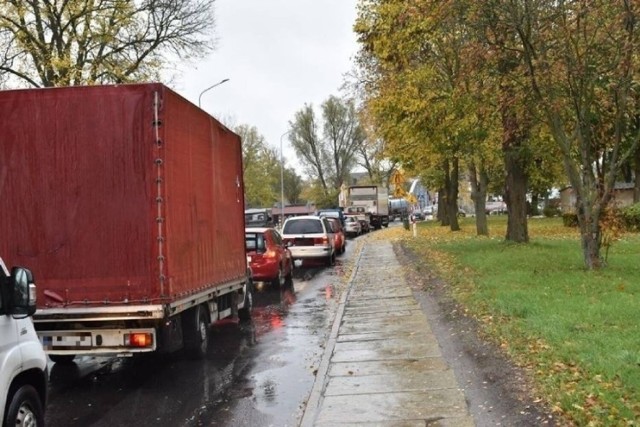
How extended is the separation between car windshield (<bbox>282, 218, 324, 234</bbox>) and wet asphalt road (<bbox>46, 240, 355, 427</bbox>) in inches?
460

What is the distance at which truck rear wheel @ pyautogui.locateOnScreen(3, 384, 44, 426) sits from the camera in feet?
14.3

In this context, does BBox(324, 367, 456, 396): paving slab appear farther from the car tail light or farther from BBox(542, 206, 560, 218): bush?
BBox(542, 206, 560, 218): bush

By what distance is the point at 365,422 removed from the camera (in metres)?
5.74

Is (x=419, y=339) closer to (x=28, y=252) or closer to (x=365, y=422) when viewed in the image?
(x=365, y=422)

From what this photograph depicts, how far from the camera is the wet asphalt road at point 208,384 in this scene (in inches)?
248

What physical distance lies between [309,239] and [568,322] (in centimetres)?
1510

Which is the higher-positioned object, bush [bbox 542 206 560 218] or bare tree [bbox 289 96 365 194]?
bare tree [bbox 289 96 365 194]

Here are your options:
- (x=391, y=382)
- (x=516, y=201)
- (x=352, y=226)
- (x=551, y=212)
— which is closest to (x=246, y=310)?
(x=391, y=382)

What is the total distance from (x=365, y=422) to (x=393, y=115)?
17113 mm

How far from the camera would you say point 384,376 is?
7234 mm

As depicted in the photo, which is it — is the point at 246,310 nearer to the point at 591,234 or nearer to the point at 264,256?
the point at 264,256

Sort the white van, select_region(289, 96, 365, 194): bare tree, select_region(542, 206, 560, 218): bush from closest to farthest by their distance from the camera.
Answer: the white van
select_region(542, 206, 560, 218): bush
select_region(289, 96, 365, 194): bare tree

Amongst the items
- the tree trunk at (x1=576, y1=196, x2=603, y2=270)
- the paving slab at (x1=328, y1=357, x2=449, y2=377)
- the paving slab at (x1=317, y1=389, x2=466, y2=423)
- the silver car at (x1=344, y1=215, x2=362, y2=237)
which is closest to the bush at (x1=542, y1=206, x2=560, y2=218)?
the silver car at (x1=344, y1=215, x2=362, y2=237)

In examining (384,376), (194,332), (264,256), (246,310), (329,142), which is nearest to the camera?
(384,376)
